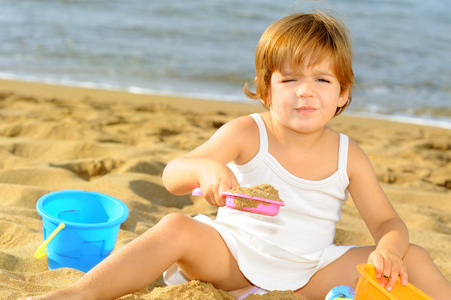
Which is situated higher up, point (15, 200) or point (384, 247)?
point (384, 247)

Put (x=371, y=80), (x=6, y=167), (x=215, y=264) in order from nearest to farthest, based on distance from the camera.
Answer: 1. (x=215, y=264)
2. (x=6, y=167)
3. (x=371, y=80)

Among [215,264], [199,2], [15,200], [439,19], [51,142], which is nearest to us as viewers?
[215,264]

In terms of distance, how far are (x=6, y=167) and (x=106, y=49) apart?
5175 millimetres

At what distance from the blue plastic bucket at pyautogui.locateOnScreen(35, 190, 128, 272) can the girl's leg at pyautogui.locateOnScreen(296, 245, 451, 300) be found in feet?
2.55

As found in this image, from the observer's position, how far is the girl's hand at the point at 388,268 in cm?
189

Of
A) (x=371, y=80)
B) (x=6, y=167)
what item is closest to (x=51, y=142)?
(x=6, y=167)

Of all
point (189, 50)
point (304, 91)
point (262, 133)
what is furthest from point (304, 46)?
point (189, 50)

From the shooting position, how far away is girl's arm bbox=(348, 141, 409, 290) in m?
2.07

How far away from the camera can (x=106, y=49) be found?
26.8 feet

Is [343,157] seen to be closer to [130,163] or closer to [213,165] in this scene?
[213,165]

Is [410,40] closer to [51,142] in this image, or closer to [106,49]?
[106,49]

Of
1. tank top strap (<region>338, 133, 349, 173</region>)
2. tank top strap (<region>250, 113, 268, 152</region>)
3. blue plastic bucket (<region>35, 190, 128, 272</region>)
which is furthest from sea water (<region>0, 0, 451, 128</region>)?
blue plastic bucket (<region>35, 190, 128, 272</region>)

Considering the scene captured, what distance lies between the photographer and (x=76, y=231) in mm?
2115

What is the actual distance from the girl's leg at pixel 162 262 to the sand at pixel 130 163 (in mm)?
76
